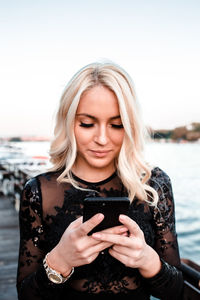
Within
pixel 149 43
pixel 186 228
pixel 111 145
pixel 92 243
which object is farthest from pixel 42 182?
pixel 186 228

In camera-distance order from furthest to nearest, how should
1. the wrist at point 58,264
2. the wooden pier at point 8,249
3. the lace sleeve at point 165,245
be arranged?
1. the wooden pier at point 8,249
2. the lace sleeve at point 165,245
3. the wrist at point 58,264

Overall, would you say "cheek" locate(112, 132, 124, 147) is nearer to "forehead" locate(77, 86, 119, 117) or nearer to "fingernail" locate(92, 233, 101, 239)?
"forehead" locate(77, 86, 119, 117)

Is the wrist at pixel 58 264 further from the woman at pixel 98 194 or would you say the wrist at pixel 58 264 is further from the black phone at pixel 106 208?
the black phone at pixel 106 208

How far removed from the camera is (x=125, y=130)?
54.8 inches

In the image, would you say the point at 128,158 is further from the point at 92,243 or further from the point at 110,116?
the point at 92,243

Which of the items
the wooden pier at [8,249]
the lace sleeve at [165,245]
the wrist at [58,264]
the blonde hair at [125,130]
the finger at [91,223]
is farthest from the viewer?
the wooden pier at [8,249]

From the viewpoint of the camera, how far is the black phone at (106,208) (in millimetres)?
1034

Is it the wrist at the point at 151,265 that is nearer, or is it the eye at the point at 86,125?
the wrist at the point at 151,265

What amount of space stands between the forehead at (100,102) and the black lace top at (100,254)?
14.4 inches

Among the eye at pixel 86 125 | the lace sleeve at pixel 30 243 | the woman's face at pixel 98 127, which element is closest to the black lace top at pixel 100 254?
the lace sleeve at pixel 30 243

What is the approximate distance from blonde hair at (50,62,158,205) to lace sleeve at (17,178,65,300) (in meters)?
0.16

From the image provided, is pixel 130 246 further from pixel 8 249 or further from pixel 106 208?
pixel 8 249

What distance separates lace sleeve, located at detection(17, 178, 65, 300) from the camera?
50.2 inches

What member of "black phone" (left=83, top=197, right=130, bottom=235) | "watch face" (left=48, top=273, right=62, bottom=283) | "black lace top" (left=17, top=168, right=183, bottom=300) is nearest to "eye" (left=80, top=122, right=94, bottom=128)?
"black lace top" (left=17, top=168, right=183, bottom=300)
